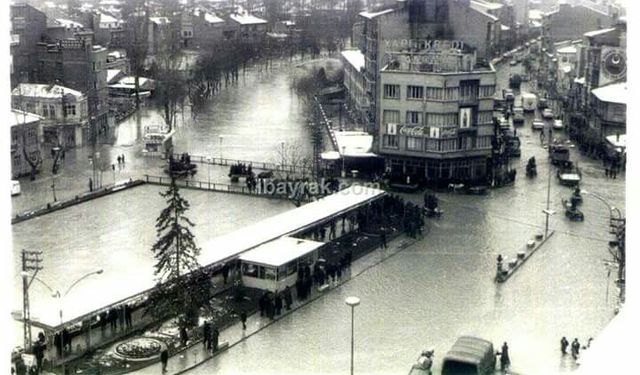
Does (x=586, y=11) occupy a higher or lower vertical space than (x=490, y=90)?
higher

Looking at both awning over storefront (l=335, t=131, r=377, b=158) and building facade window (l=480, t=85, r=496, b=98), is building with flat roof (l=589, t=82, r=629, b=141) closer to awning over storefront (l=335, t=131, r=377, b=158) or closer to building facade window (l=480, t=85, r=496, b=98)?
building facade window (l=480, t=85, r=496, b=98)

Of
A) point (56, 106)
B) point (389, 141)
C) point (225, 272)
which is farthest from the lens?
point (56, 106)

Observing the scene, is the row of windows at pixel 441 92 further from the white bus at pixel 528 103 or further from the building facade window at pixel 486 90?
the white bus at pixel 528 103

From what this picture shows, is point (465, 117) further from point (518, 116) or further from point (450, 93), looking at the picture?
point (518, 116)
